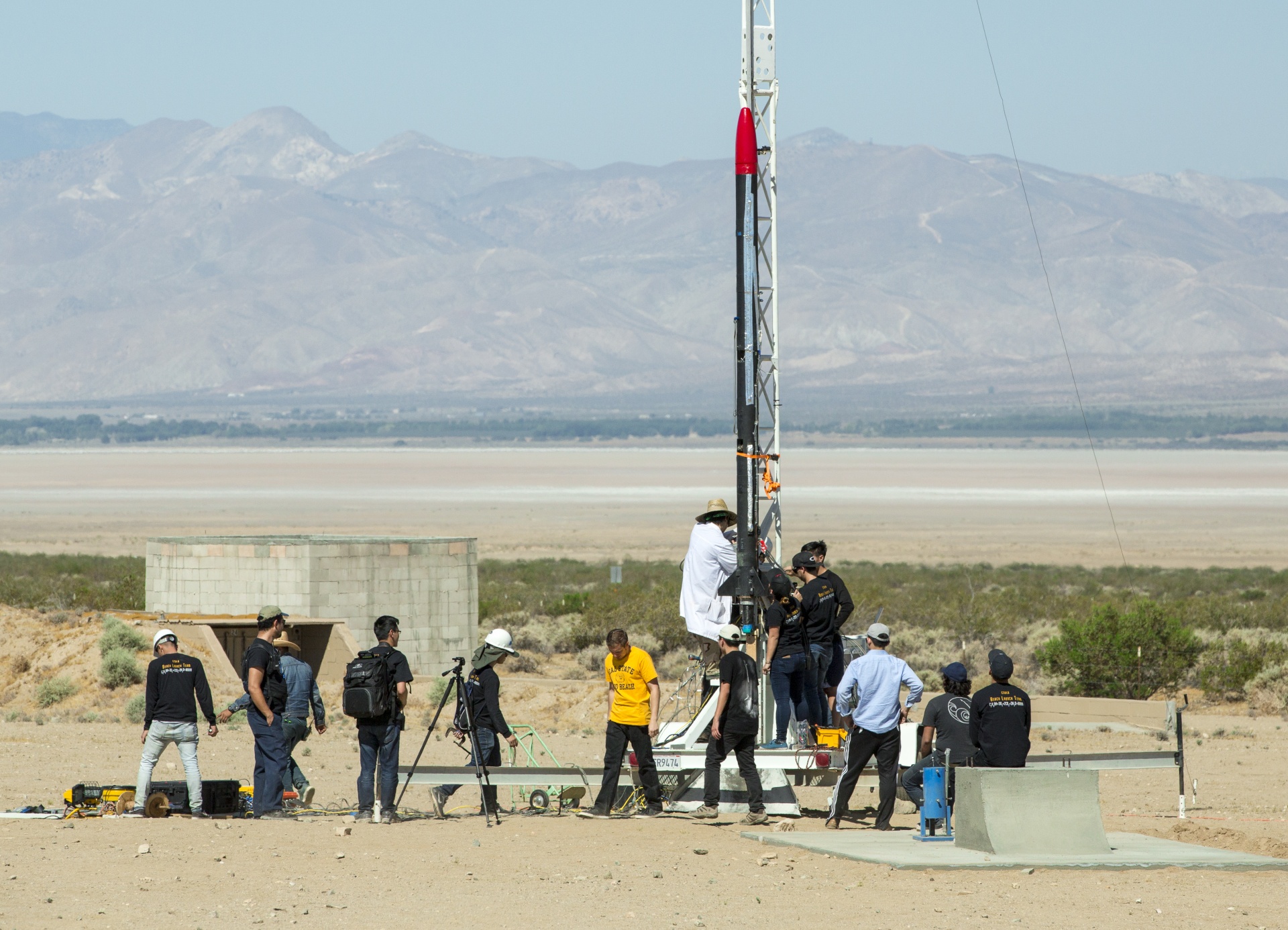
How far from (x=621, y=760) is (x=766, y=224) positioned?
4.45 m

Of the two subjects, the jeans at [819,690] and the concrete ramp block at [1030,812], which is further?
the jeans at [819,690]

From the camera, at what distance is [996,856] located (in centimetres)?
1148

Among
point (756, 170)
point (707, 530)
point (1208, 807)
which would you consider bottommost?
point (1208, 807)

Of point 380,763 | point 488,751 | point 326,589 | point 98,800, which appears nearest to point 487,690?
point 488,751

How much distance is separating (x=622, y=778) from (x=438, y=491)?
75.4 m

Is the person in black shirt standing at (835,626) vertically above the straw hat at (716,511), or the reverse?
the straw hat at (716,511)

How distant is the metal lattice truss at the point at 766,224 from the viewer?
14.1m

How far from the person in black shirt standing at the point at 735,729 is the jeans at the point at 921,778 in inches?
42.1

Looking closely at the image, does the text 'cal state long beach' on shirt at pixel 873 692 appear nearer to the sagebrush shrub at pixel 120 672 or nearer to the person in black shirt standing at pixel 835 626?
the person in black shirt standing at pixel 835 626

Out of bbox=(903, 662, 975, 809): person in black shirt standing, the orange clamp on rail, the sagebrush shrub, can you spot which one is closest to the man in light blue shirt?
bbox=(903, 662, 975, 809): person in black shirt standing

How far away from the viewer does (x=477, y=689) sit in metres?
12.6

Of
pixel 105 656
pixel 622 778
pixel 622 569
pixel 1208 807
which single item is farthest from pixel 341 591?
pixel 622 569

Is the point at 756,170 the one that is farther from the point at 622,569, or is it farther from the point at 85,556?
the point at 85,556

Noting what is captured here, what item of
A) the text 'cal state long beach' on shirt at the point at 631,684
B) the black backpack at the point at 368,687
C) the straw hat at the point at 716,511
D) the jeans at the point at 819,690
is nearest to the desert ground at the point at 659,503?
the straw hat at the point at 716,511
